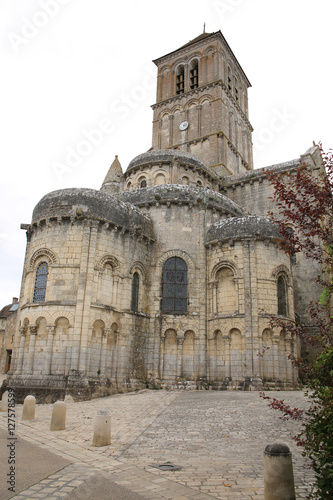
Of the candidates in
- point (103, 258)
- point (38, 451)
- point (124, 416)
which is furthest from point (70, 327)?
point (38, 451)

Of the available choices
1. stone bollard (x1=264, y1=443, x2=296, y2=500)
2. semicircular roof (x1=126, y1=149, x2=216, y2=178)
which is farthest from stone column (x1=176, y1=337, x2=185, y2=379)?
stone bollard (x1=264, y1=443, x2=296, y2=500)

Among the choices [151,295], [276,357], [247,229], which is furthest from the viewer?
[151,295]

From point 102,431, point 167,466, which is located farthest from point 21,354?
point 167,466

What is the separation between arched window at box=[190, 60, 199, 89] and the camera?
40.0 meters

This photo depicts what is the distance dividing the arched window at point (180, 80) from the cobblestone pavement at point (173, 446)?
33.8 metres

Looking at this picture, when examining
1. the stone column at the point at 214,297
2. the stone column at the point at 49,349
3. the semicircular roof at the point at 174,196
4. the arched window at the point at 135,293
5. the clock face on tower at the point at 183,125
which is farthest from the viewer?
the clock face on tower at the point at 183,125

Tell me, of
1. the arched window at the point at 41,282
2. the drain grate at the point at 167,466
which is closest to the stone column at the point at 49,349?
the arched window at the point at 41,282

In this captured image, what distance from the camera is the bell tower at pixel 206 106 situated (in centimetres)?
3533

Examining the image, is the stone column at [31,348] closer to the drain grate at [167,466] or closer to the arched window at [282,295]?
the drain grate at [167,466]

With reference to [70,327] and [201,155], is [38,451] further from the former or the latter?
[201,155]

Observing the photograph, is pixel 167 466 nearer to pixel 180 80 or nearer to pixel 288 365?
pixel 288 365

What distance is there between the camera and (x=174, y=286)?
21.1 metres

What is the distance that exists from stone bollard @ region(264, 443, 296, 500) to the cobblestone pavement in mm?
664

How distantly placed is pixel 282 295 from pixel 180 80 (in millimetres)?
29237
